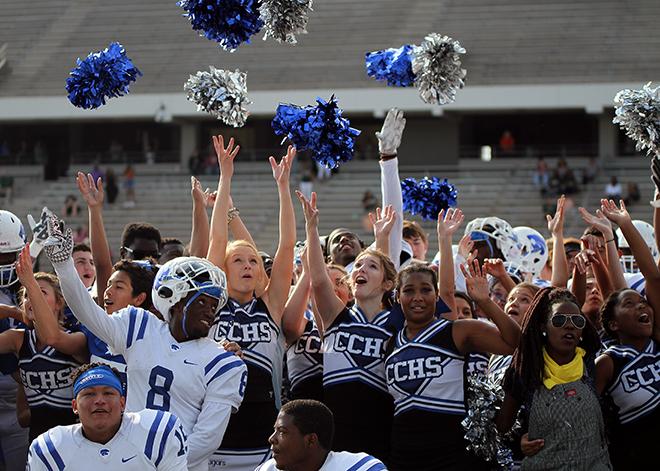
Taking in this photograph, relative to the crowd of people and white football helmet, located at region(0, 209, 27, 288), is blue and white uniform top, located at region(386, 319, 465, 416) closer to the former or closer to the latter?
the crowd of people

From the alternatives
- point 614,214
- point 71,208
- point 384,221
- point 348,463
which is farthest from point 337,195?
point 348,463

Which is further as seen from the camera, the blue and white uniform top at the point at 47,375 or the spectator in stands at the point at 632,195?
the spectator in stands at the point at 632,195

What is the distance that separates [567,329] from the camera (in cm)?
501

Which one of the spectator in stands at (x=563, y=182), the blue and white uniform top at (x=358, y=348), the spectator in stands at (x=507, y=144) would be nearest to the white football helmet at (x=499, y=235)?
the blue and white uniform top at (x=358, y=348)

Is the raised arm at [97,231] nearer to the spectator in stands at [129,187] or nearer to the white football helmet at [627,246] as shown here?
the white football helmet at [627,246]

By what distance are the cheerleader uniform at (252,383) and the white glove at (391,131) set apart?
120 centimetres

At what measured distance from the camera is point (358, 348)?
5234 mm

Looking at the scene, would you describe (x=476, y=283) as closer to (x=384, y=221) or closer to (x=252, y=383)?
(x=384, y=221)

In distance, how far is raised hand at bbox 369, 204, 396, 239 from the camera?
5895 millimetres

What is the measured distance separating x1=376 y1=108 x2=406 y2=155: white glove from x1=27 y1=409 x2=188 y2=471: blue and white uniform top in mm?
2339

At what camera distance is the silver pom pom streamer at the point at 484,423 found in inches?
195

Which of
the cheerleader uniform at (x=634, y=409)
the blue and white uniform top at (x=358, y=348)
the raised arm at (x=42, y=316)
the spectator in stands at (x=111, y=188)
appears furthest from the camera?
the spectator in stands at (x=111, y=188)

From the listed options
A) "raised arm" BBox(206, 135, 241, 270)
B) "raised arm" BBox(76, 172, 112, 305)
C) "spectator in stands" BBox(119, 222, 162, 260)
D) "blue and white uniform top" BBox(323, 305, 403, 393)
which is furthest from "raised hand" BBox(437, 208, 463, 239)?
"spectator in stands" BBox(119, 222, 162, 260)

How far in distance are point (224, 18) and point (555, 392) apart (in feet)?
7.07
